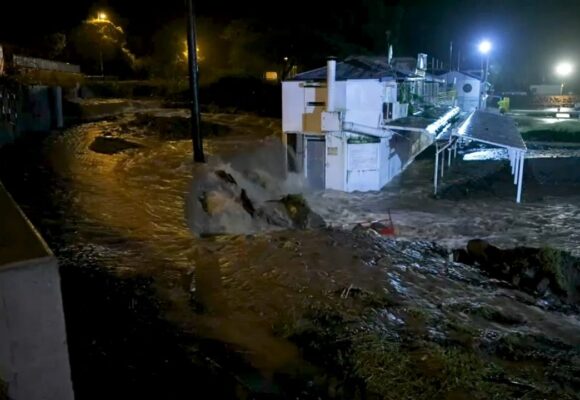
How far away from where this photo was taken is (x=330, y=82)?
21.8 meters

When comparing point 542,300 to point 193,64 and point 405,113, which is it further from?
point 405,113

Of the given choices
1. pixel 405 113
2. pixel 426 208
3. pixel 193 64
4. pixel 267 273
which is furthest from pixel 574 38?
pixel 267 273

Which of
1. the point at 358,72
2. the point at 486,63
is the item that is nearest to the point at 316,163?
the point at 358,72

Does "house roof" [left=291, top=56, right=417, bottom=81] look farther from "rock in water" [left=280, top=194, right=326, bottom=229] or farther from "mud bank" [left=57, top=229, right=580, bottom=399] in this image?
"mud bank" [left=57, top=229, right=580, bottom=399]

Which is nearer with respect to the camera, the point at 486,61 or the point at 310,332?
the point at 310,332

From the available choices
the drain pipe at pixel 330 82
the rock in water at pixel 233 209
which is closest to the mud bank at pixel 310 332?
the rock in water at pixel 233 209

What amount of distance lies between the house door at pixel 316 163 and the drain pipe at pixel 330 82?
5.83ft

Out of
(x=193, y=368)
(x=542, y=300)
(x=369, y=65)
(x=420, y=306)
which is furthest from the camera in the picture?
(x=369, y=65)

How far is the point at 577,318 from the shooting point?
9.44 m

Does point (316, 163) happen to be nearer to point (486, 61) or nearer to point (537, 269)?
point (537, 269)

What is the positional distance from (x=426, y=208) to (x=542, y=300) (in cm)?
1122

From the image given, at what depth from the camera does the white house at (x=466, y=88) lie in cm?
4253

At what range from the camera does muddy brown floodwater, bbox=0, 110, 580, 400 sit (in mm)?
5594

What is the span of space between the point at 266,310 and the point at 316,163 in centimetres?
1625
